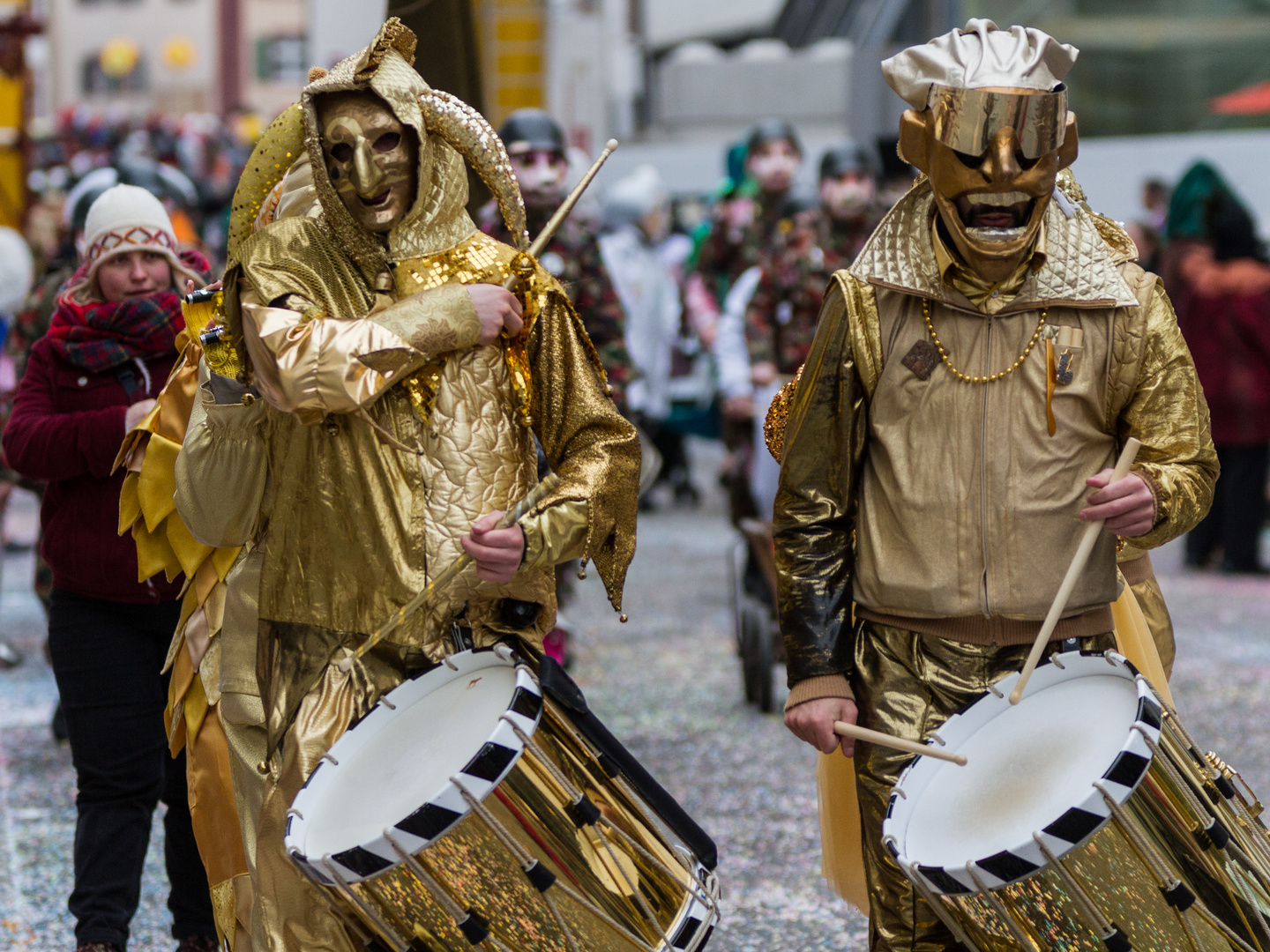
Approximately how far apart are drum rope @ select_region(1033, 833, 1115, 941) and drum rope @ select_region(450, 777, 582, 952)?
72 cm

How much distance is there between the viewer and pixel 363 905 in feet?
8.47

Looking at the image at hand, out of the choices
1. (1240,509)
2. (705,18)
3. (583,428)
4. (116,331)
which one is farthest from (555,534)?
(705,18)

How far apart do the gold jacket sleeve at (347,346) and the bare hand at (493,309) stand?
18 mm

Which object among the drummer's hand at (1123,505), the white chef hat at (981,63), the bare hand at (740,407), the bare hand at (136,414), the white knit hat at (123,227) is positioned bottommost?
the bare hand at (740,407)

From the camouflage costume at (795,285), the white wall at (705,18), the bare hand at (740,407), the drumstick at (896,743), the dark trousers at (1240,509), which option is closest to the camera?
the drumstick at (896,743)

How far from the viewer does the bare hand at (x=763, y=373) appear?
702cm

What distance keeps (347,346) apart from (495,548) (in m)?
0.40

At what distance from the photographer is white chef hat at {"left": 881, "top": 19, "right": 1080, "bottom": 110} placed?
2.82 meters

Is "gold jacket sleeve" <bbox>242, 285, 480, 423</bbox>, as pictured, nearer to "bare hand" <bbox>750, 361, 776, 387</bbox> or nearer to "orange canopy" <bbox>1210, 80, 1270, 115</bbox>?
"bare hand" <bbox>750, 361, 776, 387</bbox>

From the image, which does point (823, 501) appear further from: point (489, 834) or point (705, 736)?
point (705, 736)

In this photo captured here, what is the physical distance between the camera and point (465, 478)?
296 centimetres

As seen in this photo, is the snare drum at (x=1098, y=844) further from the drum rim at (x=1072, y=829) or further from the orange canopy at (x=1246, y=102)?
the orange canopy at (x=1246, y=102)

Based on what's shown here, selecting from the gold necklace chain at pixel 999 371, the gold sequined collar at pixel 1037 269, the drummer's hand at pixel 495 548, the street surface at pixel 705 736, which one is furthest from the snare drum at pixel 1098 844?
the street surface at pixel 705 736

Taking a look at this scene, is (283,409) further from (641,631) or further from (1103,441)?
(641,631)
